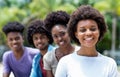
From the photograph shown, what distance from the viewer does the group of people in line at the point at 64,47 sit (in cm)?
263

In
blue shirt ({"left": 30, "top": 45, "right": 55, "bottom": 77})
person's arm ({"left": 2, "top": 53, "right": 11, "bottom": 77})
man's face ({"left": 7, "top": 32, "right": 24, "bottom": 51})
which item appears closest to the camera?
blue shirt ({"left": 30, "top": 45, "right": 55, "bottom": 77})

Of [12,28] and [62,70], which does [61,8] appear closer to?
[12,28]

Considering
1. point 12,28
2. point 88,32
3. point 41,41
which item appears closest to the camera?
point 88,32

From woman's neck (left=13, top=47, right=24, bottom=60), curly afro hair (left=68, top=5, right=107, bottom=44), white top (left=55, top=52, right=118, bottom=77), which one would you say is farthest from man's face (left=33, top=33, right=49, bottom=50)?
white top (left=55, top=52, right=118, bottom=77)

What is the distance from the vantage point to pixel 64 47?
10.9 ft

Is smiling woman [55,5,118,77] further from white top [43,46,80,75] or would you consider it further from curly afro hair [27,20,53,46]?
curly afro hair [27,20,53,46]

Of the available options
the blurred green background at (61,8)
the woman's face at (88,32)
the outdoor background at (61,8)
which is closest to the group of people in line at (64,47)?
the woman's face at (88,32)

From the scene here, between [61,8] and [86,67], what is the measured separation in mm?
25935

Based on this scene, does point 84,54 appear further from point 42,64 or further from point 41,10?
point 41,10

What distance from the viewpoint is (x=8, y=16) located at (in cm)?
2866

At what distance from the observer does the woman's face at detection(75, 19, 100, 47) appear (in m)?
2.63

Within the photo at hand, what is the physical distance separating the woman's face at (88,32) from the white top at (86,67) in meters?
0.11

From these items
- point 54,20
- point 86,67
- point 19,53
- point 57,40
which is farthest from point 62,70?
point 19,53

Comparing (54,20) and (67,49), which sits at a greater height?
(54,20)
